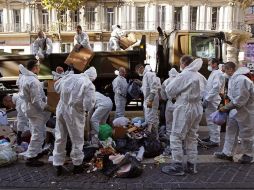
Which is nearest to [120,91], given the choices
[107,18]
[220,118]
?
[220,118]

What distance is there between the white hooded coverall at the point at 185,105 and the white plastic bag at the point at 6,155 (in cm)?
294

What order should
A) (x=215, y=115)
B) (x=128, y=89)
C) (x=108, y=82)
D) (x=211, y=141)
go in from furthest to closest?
(x=108, y=82)
(x=128, y=89)
(x=211, y=141)
(x=215, y=115)

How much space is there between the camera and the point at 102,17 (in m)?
36.8

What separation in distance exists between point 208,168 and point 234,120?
40.3 inches

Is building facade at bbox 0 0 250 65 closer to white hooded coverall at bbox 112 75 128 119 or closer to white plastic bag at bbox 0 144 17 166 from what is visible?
white hooded coverall at bbox 112 75 128 119

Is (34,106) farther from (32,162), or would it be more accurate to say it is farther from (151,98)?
(151,98)

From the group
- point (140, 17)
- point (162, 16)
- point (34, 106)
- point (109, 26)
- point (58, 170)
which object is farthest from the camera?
point (109, 26)

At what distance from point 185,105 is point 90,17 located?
32086mm

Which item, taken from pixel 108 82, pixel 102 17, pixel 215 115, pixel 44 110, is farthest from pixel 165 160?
pixel 102 17

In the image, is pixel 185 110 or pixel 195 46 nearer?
pixel 185 110

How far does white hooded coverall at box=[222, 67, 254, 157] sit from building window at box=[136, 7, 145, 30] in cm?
2984

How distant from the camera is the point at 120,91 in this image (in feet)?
32.0

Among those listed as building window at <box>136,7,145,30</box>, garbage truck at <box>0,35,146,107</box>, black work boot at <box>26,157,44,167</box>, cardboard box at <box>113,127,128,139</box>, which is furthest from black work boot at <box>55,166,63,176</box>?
building window at <box>136,7,145,30</box>

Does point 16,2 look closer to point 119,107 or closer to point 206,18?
point 206,18
